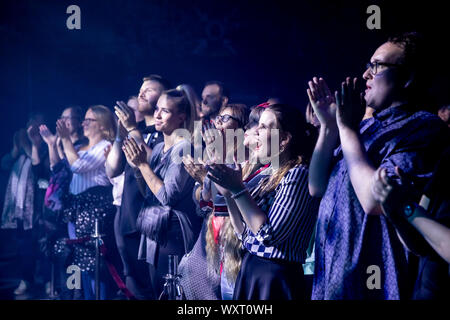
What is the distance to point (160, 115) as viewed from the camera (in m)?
2.65

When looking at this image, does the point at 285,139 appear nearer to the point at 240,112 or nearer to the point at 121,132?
the point at 240,112

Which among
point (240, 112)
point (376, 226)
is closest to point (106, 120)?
point (240, 112)

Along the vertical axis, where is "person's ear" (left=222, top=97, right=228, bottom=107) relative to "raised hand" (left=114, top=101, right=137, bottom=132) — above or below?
above

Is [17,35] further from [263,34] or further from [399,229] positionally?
[399,229]

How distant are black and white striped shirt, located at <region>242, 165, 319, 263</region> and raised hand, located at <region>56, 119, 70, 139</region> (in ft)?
6.02

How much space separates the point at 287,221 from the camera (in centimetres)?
178

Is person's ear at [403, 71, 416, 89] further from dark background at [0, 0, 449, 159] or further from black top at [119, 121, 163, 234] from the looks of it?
black top at [119, 121, 163, 234]

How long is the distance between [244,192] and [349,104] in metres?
0.57

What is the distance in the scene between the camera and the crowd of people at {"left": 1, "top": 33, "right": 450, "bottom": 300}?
5.11 feet

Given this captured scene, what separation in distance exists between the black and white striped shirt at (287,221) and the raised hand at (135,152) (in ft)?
3.25

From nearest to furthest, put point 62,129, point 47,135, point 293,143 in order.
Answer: point 293,143, point 62,129, point 47,135

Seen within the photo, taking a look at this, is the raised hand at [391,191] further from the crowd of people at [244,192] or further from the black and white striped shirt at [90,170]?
the black and white striped shirt at [90,170]

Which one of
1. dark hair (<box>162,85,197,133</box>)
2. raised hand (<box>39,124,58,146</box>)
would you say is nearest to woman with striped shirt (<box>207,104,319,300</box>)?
dark hair (<box>162,85,197,133</box>)
